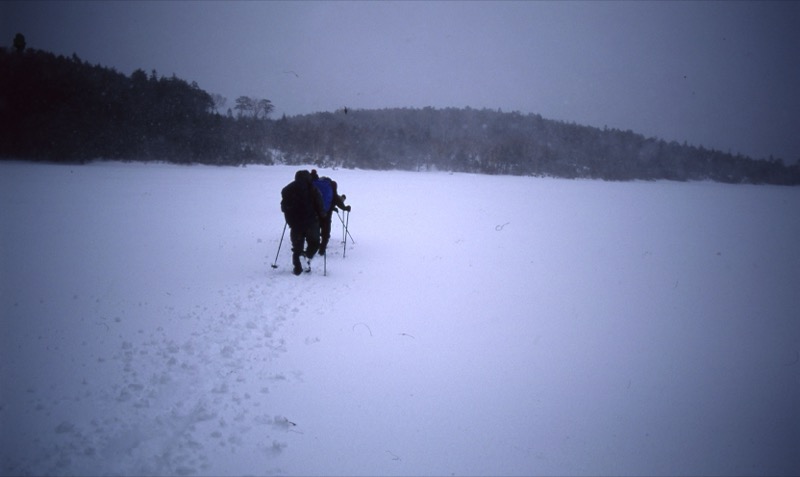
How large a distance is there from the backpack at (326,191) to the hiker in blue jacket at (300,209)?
1004mm

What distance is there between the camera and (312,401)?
3.63 metres

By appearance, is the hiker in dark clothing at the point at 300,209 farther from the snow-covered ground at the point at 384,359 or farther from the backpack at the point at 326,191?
the backpack at the point at 326,191

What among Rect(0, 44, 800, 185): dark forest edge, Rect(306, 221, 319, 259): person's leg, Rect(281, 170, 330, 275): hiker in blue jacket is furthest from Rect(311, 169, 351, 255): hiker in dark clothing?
Rect(0, 44, 800, 185): dark forest edge

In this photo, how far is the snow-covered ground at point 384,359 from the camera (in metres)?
3.06

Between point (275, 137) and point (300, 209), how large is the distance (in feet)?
169

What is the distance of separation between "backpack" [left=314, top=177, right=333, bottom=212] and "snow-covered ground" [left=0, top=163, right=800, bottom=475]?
1.40 meters

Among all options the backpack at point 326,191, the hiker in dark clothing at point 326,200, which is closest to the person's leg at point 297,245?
the hiker in dark clothing at point 326,200

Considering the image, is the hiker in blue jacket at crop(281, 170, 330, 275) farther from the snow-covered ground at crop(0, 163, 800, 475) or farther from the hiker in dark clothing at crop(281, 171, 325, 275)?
the snow-covered ground at crop(0, 163, 800, 475)

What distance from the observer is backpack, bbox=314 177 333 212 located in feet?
27.8

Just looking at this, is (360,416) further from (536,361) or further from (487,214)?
→ (487,214)

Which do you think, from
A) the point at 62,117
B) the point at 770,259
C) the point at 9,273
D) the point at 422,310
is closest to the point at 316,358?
the point at 422,310

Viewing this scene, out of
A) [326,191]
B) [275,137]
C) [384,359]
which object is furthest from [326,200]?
[275,137]

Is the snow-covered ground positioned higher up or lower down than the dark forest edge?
lower down

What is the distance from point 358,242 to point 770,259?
40.2 feet
